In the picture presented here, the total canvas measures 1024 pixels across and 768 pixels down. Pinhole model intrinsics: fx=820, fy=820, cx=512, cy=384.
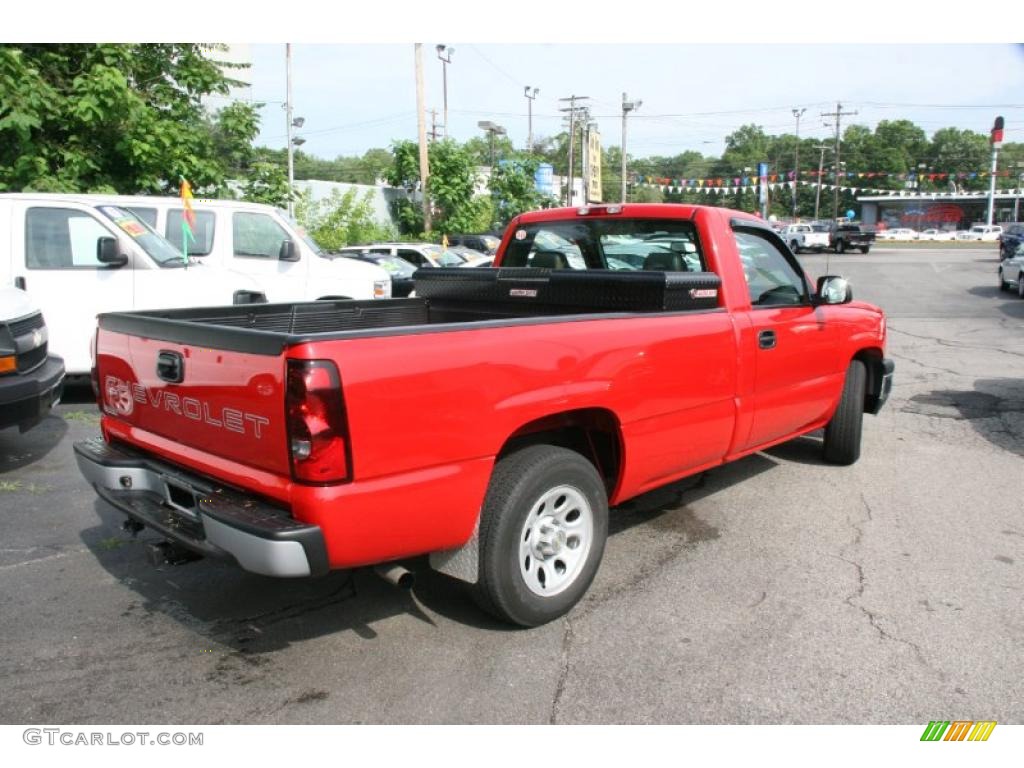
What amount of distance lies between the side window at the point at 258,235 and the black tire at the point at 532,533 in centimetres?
706

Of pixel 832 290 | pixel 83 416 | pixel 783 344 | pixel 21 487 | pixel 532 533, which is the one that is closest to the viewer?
pixel 532 533

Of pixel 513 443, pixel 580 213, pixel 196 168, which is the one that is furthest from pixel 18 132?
pixel 513 443

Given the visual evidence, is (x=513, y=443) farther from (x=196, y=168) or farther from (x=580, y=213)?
(x=196, y=168)

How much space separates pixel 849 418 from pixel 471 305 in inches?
115

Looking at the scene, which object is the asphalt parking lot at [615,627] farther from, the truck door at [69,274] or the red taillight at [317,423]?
the truck door at [69,274]

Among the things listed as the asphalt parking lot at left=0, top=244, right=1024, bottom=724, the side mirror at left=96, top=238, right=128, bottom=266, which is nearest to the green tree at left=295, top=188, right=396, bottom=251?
the side mirror at left=96, top=238, right=128, bottom=266

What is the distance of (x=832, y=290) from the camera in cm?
523

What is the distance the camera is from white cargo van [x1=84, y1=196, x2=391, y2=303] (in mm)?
9320

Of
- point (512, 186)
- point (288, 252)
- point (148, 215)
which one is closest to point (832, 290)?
point (288, 252)

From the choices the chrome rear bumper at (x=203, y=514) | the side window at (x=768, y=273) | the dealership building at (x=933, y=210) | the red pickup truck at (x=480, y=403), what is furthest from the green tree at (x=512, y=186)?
the dealership building at (x=933, y=210)

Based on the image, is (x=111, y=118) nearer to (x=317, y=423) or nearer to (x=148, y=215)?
(x=148, y=215)

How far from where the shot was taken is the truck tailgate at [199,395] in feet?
9.39

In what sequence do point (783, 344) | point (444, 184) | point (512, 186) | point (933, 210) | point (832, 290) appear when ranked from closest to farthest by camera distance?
Answer: point (783, 344) → point (832, 290) → point (444, 184) → point (512, 186) → point (933, 210)

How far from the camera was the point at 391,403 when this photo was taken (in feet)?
9.32
